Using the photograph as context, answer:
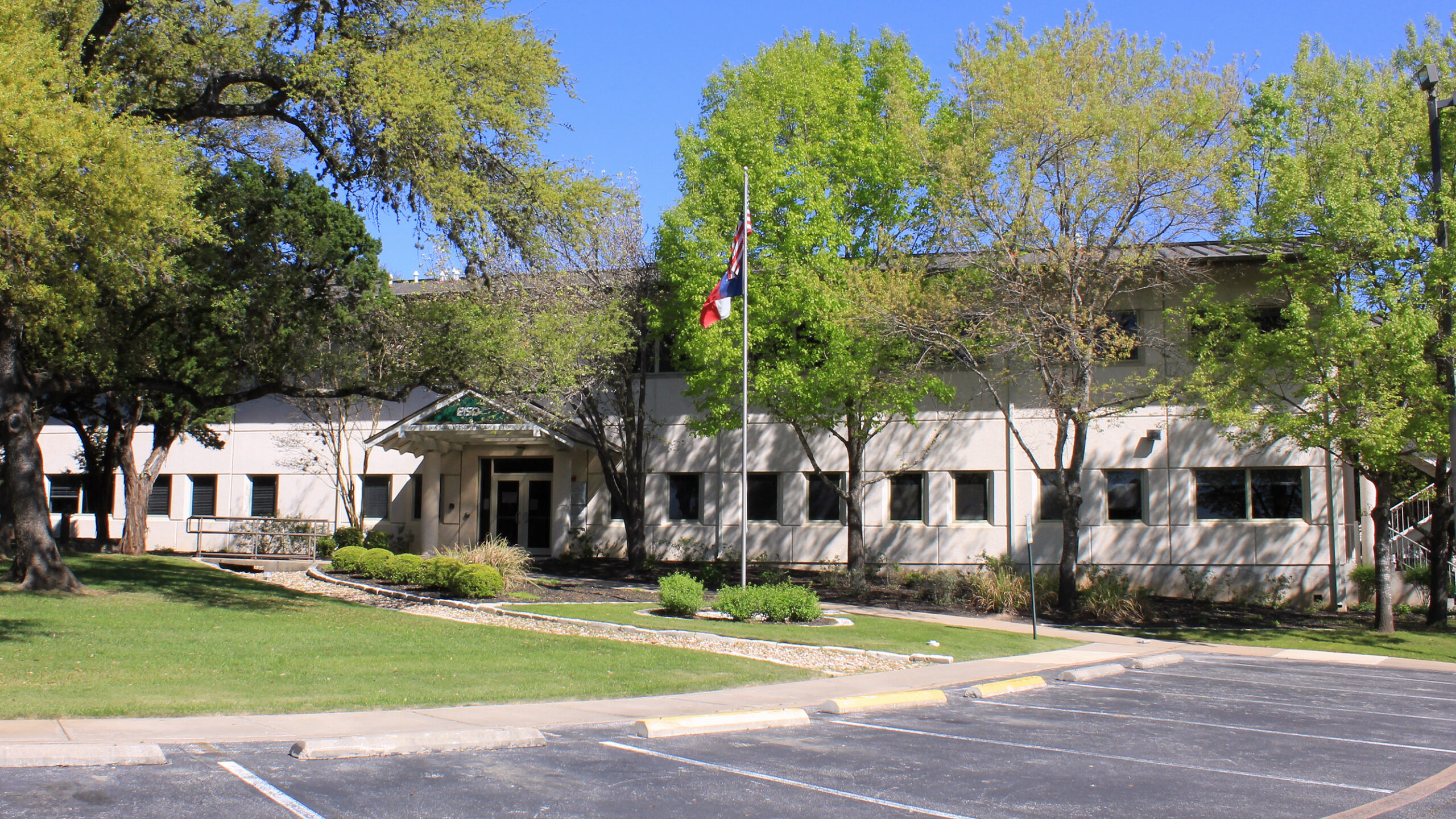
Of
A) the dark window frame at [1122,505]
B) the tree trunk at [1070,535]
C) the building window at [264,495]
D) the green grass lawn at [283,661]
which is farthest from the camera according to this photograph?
the building window at [264,495]

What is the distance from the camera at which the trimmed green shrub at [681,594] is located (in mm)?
17922

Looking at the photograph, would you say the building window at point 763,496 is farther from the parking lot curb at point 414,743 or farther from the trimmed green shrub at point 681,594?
the parking lot curb at point 414,743

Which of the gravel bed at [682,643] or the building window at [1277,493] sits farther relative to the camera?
the building window at [1277,493]

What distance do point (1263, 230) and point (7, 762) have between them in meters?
19.9

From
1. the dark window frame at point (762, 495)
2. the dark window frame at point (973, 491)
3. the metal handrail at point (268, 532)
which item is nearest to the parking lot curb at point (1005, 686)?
the dark window frame at point (973, 491)

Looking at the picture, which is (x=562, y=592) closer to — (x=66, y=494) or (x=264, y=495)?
(x=264, y=495)

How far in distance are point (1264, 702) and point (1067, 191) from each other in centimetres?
1103

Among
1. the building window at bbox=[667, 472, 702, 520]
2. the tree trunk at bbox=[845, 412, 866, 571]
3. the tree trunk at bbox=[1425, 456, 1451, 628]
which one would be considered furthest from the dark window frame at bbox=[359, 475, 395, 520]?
the tree trunk at bbox=[1425, 456, 1451, 628]

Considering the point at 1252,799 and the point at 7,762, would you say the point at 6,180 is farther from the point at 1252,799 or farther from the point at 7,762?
the point at 1252,799

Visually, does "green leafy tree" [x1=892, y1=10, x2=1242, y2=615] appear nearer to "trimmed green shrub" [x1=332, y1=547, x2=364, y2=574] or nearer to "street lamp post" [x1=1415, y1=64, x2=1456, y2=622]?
"street lamp post" [x1=1415, y1=64, x2=1456, y2=622]

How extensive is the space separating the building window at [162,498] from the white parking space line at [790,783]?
31.9 m

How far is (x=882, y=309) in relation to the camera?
20.6 meters

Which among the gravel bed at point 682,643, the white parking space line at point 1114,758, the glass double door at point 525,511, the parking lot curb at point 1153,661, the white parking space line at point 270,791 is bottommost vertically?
the parking lot curb at point 1153,661

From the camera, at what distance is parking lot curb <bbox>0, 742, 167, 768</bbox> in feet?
22.3
